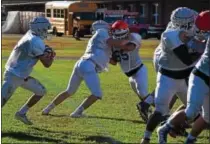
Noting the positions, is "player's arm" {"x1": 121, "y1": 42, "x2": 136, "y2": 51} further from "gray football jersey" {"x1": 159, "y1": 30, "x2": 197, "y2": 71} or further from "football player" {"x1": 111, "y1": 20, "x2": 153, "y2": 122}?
"gray football jersey" {"x1": 159, "y1": 30, "x2": 197, "y2": 71}

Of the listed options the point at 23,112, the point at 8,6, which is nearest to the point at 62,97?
the point at 23,112

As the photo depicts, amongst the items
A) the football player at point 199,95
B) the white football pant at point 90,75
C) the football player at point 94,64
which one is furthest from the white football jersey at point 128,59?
the football player at point 199,95

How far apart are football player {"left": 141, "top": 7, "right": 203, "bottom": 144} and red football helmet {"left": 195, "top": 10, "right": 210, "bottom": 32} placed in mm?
154

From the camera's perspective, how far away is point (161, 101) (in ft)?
26.2

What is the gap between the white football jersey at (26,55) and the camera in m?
9.16

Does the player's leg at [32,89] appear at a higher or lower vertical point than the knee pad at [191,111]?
lower

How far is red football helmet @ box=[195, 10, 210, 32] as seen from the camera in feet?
25.6

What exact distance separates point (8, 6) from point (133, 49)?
210 ft

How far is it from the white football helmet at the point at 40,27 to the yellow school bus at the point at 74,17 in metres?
38.0

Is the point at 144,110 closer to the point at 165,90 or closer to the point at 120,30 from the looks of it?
the point at 120,30

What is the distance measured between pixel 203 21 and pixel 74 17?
4130 cm

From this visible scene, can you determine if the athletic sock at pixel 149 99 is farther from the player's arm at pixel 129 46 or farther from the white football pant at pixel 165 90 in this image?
the white football pant at pixel 165 90

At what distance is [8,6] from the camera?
237 feet

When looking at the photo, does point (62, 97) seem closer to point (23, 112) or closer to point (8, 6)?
point (23, 112)
